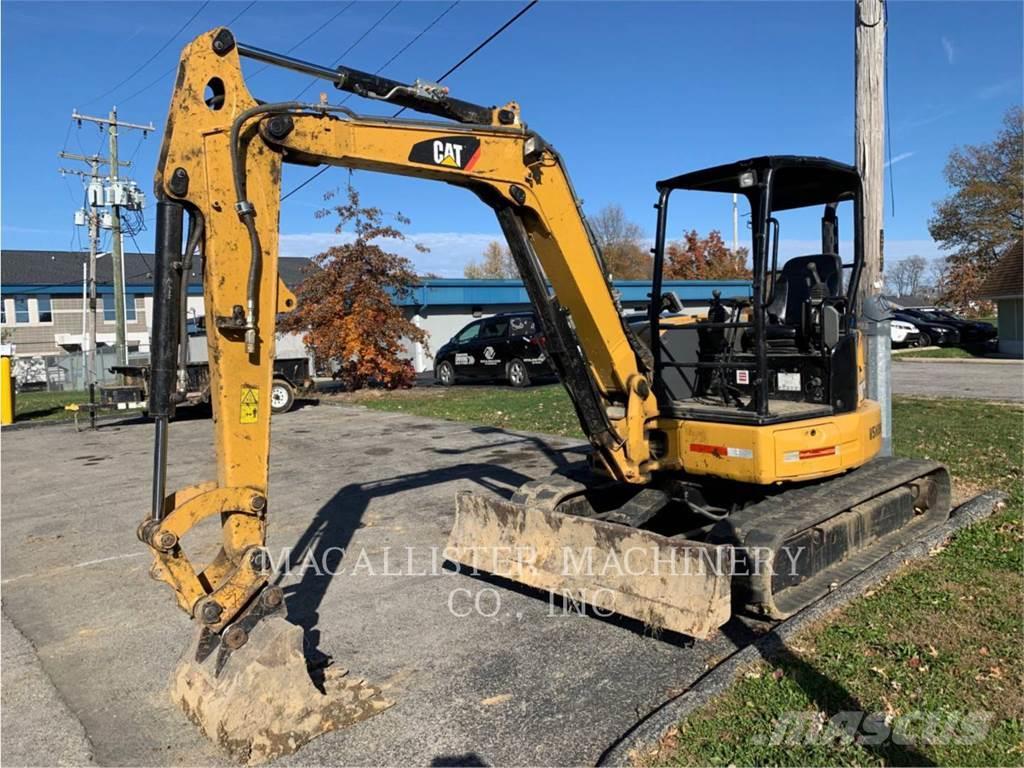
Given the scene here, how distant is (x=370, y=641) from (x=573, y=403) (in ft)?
6.94

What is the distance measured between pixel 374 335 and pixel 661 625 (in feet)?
56.7

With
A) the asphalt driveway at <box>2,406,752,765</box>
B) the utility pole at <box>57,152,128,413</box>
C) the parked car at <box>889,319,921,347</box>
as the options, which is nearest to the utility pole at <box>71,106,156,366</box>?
the utility pole at <box>57,152,128,413</box>

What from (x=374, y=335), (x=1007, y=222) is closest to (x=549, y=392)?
(x=374, y=335)

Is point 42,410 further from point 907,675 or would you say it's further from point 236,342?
point 907,675

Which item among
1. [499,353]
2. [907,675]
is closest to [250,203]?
[907,675]

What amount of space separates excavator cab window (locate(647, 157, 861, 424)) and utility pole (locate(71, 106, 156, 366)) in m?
25.4

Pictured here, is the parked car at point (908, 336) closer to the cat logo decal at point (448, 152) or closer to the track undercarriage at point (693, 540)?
the track undercarriage at point (693, 540)

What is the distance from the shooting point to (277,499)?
9484 millimetres

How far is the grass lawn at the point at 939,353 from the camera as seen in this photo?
28297 mm

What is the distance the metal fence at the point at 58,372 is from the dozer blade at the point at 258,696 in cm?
3295

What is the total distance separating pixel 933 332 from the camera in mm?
33031

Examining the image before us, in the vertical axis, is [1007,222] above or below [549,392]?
above

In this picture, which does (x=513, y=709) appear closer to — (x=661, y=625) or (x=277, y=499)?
(x=661, y=625)

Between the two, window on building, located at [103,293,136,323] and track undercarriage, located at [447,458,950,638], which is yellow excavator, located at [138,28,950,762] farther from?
window on building, located at [103,293,136,323]
